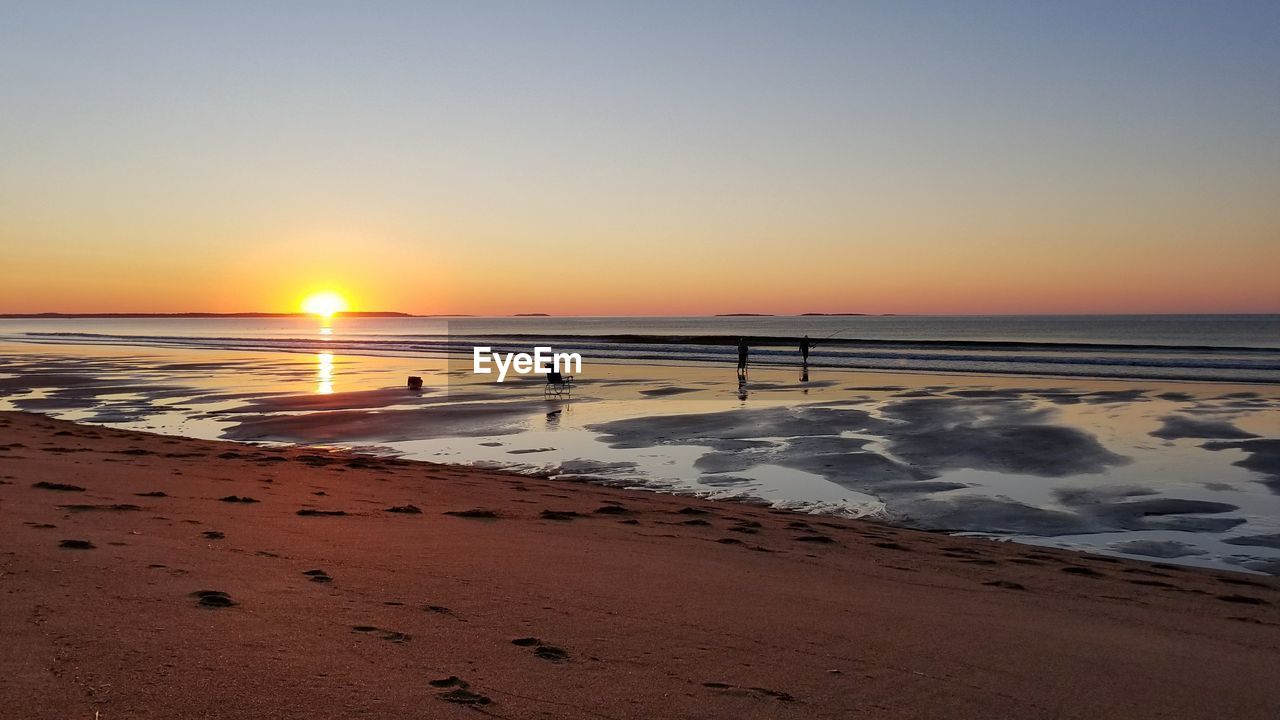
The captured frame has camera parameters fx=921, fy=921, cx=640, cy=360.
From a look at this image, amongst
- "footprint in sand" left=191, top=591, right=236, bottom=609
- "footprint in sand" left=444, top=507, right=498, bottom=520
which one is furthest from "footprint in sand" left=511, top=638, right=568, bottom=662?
"footprint in sand" left=444, top=507, right=498, bottom=520

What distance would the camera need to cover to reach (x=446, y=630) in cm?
524

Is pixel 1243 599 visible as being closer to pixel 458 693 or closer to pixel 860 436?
pixel 458 693

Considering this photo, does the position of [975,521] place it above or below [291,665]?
below

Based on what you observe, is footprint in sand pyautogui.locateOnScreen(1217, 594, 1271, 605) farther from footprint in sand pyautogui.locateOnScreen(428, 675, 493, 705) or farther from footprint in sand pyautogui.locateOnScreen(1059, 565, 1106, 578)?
footprint in sand pyautogui.locateOnScreen(428, 675, 493, 705)

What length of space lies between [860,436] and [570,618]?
44.3ft

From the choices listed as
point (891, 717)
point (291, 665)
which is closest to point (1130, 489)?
point (891, 717)

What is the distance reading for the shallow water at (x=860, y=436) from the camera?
11312mm

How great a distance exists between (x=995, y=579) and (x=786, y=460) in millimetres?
7585

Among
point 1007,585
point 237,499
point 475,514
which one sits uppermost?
point 237,499

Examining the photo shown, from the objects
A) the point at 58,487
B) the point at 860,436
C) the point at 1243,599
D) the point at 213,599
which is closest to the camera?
the point at 213,599

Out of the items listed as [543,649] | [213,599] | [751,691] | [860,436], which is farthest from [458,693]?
[860,436]

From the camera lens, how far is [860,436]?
1828cm

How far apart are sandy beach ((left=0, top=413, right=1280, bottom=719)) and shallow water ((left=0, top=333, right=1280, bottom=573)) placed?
220cm

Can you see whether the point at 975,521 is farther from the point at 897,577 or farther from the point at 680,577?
the point at 680,577
